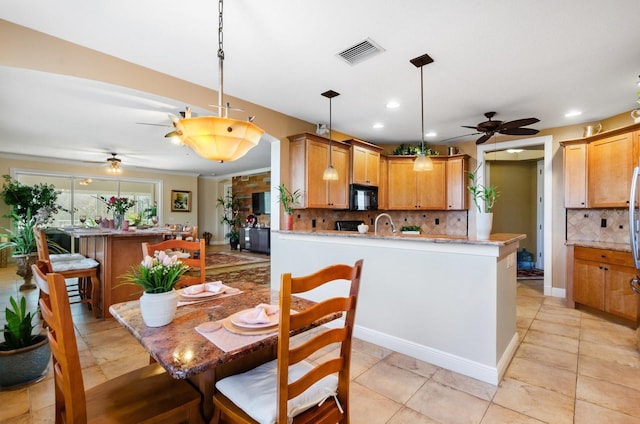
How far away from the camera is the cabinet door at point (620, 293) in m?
3.22

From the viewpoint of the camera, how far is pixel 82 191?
27.0 feet

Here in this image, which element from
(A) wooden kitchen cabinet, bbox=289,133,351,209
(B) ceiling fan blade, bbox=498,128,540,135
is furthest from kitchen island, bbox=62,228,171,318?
(B) ceiling fan blade, bbox=498,128,540,135

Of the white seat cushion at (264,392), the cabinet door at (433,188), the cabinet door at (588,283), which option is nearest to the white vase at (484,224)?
the white seat cushion at (264,392)

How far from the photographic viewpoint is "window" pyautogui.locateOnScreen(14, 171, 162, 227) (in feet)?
25.1

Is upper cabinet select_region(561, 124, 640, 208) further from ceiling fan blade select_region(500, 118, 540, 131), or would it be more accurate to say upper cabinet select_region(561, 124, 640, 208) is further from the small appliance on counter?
the small appliance on counter

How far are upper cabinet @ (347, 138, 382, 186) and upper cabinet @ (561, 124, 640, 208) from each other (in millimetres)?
2720

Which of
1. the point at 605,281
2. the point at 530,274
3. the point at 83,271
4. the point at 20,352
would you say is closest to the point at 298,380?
the point at 20,352

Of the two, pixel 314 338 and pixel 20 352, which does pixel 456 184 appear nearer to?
pixel 314 338

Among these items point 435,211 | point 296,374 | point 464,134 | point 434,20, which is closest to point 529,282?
point 435,211

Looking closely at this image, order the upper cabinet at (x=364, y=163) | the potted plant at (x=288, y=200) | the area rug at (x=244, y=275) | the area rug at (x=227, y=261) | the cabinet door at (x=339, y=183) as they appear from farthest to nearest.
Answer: the area rug at (x=227, y=261) → the area rug at (x=244, y=275) → the upper cabinet at (x=364, y=163) → the cabinet door at (x=339, y=183) → the potted plant at (x=288, y=200)

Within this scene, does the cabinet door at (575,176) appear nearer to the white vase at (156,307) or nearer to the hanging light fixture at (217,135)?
the hanging light fixture at (217,135)

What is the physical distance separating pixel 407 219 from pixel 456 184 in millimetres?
1168

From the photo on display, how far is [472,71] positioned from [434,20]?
1.00 meters

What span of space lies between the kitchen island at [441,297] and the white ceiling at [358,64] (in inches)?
62.7
